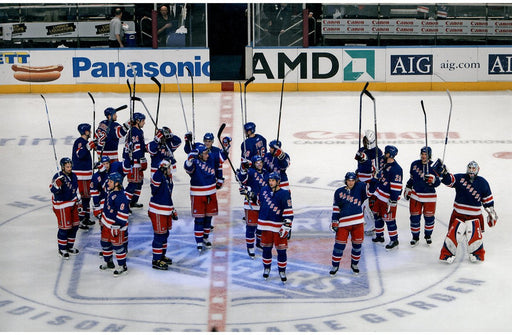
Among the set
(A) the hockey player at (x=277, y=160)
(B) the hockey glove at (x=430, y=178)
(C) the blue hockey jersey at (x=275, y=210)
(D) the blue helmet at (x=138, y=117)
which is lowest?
(C) the blue hockey jersey at (x=275, y=210)

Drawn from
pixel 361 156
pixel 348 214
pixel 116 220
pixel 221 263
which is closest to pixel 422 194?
pixel 361 156

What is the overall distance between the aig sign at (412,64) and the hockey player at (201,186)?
35.9 ft

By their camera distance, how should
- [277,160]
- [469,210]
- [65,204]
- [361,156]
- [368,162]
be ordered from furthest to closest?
[368,162], [361,156], [277,160], [65,204], [469,210]

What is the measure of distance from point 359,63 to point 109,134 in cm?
969

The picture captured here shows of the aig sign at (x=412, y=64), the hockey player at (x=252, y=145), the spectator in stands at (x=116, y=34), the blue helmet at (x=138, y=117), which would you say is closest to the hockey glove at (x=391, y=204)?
the hockey player at (x=252, y=145)

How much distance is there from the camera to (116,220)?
10.4 meters

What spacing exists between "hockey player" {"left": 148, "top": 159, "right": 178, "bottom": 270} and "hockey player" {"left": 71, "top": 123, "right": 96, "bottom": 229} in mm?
1846

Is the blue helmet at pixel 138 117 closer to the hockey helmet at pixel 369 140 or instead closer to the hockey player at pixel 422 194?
the hockey helmet at pixel 369 140

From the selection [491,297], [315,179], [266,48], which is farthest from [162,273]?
[266,48]

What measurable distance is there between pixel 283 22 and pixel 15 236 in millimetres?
11055

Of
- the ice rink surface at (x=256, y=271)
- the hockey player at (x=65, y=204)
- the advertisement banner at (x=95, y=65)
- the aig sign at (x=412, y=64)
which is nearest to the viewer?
the ice rink surface at (x=256, y=271)

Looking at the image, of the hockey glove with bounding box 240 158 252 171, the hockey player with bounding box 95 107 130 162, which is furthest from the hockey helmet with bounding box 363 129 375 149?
the hockey player with bounding box 95 107 130 162

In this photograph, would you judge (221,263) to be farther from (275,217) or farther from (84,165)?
(84,165)

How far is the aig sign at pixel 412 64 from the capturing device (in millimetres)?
21487
